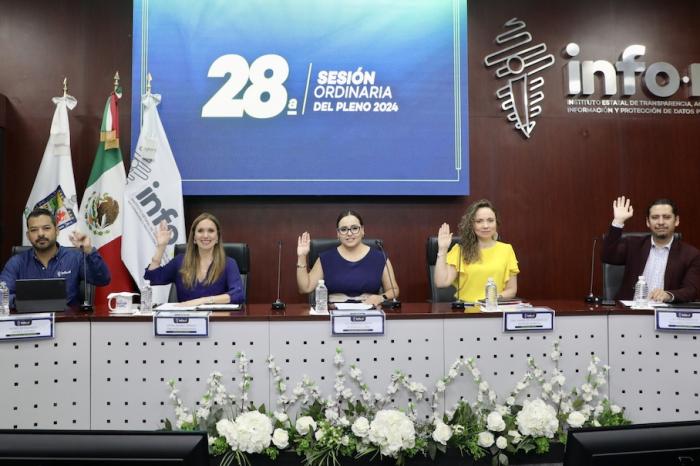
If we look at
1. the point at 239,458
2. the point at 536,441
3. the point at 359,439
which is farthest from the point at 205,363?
the point at 536,441

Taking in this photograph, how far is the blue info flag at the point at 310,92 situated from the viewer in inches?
151

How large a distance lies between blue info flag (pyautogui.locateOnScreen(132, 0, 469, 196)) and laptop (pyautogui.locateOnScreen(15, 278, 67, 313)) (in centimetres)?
161

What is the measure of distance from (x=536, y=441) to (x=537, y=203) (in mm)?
2726

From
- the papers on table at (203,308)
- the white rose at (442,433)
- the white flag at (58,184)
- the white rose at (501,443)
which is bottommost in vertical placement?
the white rose at (501,443)

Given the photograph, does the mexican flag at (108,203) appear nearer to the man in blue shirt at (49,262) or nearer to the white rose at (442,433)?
the man in blue shirt at (49,262)

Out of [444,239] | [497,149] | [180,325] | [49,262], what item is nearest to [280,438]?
[180,325]

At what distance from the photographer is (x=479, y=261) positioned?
2998 mm

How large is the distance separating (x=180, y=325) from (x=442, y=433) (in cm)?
102

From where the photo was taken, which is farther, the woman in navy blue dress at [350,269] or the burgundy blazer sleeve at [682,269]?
the woman in navy blue dress at [350,269]

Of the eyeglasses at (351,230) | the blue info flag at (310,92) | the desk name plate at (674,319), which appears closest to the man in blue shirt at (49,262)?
the blue info flag at (310,92)

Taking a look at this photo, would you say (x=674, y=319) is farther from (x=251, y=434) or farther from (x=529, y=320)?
(x=251, y=434)

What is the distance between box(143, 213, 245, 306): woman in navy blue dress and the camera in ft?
9.53

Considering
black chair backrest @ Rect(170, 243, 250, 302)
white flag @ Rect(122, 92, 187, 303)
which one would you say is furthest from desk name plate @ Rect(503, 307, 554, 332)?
white flag @ Rect(122, 92, 187, 303)

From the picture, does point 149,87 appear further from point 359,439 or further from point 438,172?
point 359,439
